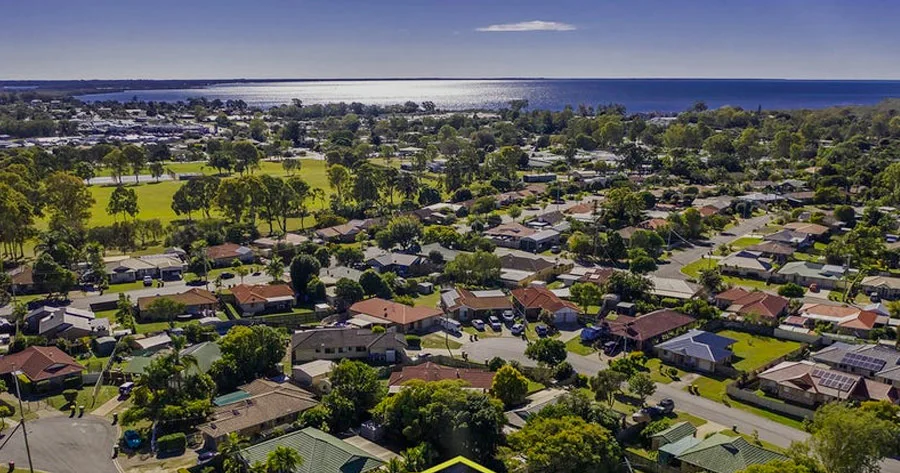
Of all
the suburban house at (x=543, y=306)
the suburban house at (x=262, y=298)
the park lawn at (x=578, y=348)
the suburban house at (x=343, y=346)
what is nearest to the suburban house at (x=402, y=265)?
the suburban house at (x=262, y=298)

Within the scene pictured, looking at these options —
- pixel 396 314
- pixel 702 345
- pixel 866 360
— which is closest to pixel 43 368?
pixel 396 314

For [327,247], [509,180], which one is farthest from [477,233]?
[509,180]

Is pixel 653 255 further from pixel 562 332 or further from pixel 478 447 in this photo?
pixel 478 447

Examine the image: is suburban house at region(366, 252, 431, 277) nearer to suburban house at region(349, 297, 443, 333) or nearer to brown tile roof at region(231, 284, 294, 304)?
brown tile roof at region(231, 284, 294, 304)

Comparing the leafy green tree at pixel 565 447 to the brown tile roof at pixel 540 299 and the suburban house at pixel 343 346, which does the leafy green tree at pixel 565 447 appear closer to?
the suburban house at pixel 343 346

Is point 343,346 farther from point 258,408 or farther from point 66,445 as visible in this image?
point 66,445

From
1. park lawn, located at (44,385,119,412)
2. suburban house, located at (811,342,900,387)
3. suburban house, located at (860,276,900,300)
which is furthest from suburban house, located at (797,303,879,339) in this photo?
park lawn, located at (44,385,119,412)

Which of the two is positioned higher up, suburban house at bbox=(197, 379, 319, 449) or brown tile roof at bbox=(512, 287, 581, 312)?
brown tile roof at bbox=(512, 287, 581, 312)
